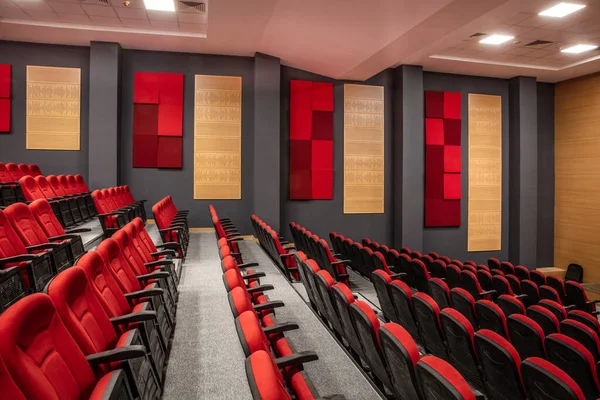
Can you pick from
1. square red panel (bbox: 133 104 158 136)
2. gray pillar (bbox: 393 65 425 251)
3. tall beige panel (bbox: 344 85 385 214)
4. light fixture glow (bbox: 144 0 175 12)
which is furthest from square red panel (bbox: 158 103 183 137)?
gray pillar (bbox: 393 65 425 251)

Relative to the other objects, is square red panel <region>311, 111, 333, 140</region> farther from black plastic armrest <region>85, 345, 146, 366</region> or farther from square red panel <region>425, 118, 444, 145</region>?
black plastic armrest <region>85, 345, 146, 366</region>

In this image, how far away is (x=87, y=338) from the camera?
0.50m

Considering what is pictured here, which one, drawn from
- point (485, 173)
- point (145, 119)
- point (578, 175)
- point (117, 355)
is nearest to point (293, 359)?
point (117, 355)

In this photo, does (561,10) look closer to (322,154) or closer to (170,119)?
(322,154)

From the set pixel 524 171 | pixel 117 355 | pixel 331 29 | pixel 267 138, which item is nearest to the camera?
pixel 117 355

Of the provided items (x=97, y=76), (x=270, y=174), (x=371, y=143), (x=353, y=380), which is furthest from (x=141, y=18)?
(x=353, y=380)

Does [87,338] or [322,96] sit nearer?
[87,338]

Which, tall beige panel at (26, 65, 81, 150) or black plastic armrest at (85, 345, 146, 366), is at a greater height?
tall beige panel at (26, 65, 81, 150)

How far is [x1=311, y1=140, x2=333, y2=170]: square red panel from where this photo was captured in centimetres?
271

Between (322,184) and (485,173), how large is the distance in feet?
4.16

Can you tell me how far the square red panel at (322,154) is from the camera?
8.89 feet

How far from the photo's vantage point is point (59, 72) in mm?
2371

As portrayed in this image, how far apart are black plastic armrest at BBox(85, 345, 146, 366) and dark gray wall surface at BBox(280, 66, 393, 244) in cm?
220

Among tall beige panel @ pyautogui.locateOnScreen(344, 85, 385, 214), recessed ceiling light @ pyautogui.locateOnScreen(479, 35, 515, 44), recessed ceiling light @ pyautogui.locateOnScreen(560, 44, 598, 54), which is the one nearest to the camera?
recessed ceiling light @ pyautogui.locateOnScreen(479, 35, 515, 44)
